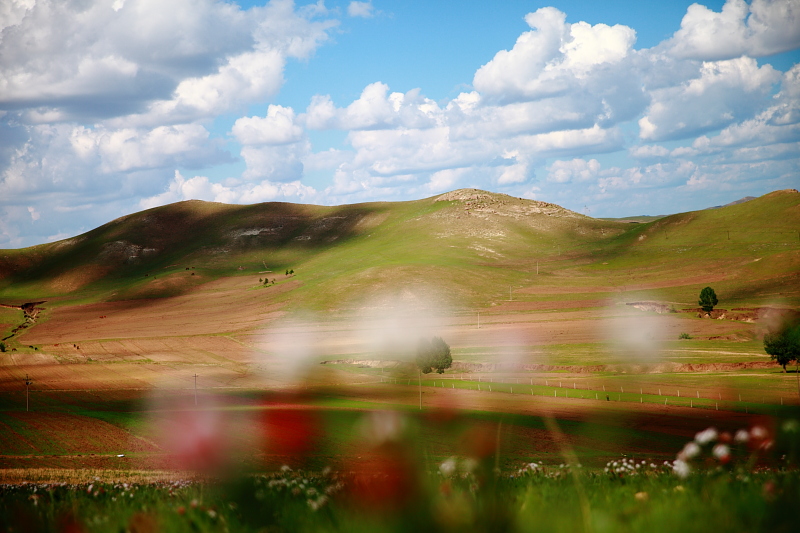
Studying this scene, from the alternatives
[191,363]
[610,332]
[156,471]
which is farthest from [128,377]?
[610,332]

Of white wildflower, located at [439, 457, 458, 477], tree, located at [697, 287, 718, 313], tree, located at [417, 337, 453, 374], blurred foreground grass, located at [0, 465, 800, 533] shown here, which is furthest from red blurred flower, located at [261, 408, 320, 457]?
tree, located at [697, 287, 718, 313]

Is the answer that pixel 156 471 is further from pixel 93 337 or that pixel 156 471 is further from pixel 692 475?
pixel 93 337

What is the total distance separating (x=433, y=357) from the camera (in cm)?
8300

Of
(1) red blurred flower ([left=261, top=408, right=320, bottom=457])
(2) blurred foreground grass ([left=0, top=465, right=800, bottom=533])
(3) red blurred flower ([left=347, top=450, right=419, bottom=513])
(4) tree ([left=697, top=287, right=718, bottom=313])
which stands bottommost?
(4) tree ([left=697, top=287, right=718, bottom=313])

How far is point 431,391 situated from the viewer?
2566 inches

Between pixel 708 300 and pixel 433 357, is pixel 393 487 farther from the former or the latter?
pixel 708 300

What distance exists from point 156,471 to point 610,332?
89416 millimetres

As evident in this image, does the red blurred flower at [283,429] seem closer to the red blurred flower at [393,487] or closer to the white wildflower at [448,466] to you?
the white wildflower at [448,466]

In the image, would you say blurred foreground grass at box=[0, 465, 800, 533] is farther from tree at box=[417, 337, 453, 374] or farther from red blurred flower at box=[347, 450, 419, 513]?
tree at box=[417, 337, 453, 374]

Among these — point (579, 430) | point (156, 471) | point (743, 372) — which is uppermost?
point (156, 471)

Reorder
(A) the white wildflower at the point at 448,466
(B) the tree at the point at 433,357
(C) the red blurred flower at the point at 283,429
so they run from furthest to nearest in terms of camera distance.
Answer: (B) the tree at the point at 433,357 < (C) the red blurred flower at the point at 283,429 < (A) the white wildflower at the point at 448,466

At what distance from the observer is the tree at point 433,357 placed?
82938mm

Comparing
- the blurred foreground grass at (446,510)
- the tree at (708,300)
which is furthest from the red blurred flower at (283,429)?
the tree at (708,300)

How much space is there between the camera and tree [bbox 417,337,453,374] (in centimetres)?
8294
